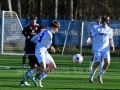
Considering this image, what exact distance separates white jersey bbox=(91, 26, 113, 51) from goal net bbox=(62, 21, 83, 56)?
17238 millimetres

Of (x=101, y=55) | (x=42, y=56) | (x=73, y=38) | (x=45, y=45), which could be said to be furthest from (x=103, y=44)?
(x=73, y=38)

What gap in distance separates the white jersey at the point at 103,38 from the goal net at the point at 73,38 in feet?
56.6

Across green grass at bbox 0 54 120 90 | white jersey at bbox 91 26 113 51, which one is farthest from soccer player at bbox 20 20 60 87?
white jersey at bbox 91 26 113 51

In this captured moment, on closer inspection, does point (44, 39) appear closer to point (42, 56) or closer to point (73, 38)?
point (42, 56)

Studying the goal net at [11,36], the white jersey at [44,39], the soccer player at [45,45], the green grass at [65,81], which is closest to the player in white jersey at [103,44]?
the green grass at [65,81]

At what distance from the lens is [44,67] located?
15.1 meters

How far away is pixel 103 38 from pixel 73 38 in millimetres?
18008

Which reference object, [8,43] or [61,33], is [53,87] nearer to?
[8,43]

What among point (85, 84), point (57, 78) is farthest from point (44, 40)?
point (57, 78)

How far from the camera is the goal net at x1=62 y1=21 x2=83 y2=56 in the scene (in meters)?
34.8

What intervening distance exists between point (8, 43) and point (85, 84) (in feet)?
57.1

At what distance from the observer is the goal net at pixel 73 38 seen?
34750 mm

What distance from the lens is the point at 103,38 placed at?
56.3ft

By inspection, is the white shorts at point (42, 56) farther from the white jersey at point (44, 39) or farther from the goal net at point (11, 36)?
the goal net at point (11, 36)
